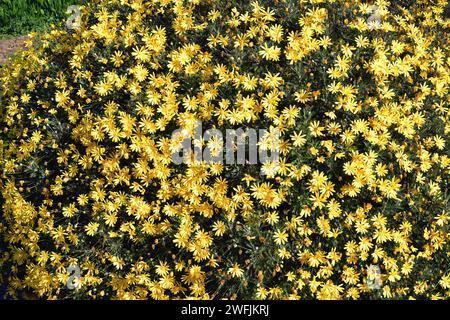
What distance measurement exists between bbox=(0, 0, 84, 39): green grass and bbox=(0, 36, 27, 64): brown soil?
264 millimetres

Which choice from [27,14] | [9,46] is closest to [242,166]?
[9,46]

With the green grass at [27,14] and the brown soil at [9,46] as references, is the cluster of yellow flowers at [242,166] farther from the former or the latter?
the green grass at [27,14]

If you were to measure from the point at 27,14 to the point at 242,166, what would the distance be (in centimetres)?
863

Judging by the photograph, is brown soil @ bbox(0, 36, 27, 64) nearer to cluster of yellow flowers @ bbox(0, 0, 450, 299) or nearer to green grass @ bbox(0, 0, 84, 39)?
green grass @ bbox(0, 0, 84, 39)

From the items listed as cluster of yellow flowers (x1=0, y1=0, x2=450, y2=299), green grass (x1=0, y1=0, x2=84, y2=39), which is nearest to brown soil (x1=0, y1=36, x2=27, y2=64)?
green grass (x1=0, y1=0, x2=84, y2=39)

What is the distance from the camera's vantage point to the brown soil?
9.14 meters

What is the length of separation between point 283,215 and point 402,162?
3.11 feet

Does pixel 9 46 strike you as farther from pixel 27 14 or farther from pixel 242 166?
pixel 242 166

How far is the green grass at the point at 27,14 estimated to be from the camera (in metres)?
10.1

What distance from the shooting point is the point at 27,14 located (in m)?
10.3

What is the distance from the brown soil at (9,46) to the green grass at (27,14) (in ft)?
0.87

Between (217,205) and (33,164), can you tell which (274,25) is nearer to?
(217,205)
